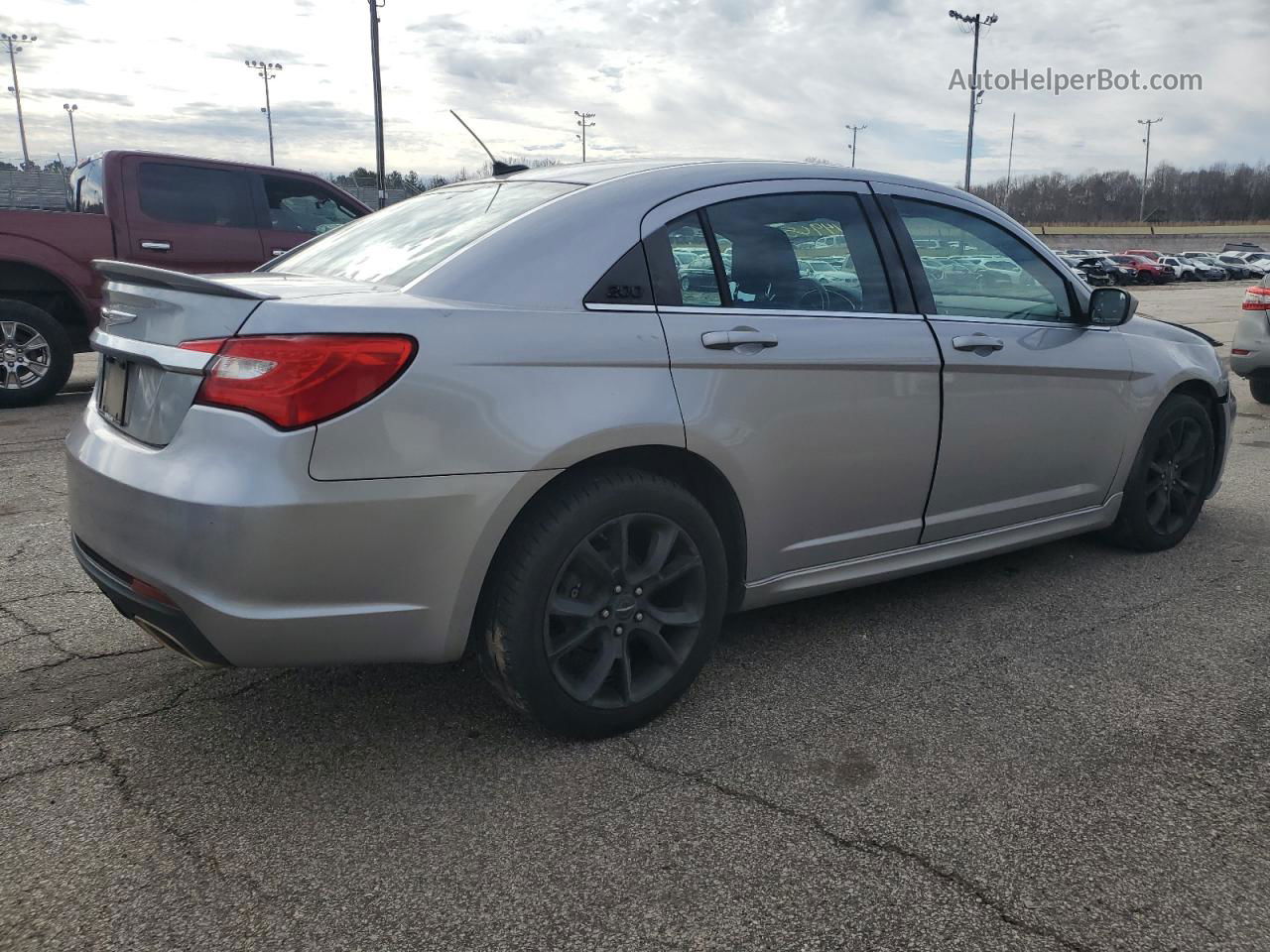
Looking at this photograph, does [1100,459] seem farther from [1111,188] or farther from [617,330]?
[1111,188]

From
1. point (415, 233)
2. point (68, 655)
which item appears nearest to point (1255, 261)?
point (415, 233)

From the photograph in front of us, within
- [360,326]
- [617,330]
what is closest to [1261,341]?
[617,330]

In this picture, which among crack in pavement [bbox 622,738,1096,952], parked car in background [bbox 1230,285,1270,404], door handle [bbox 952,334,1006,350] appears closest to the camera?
crack in pavement [bbox 622,738,1096,952]

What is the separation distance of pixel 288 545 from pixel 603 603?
2.80 ft

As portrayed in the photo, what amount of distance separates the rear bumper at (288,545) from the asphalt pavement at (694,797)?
43 cm

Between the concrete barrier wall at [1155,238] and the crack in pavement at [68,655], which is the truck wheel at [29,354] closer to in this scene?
the crack in pavement at [68,655]

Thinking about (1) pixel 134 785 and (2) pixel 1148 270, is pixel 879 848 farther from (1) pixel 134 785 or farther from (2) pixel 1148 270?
(2) pixel 1148 270

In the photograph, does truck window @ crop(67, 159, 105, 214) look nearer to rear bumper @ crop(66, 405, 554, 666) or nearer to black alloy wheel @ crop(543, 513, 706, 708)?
rear bumper @ crop(66, 405, 554, 666)

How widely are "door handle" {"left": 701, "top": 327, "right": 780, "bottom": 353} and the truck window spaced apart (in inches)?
289

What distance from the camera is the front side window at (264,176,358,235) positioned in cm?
930

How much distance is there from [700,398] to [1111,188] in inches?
5319

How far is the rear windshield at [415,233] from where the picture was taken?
2.96 meters

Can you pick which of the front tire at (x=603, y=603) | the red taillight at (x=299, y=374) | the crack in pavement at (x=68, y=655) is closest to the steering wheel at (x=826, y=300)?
the front tire at (x=603, y=603)

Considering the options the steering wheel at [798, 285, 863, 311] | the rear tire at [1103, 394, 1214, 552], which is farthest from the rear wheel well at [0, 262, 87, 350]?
the rear tire at [1103, 394, 1214, 552]
